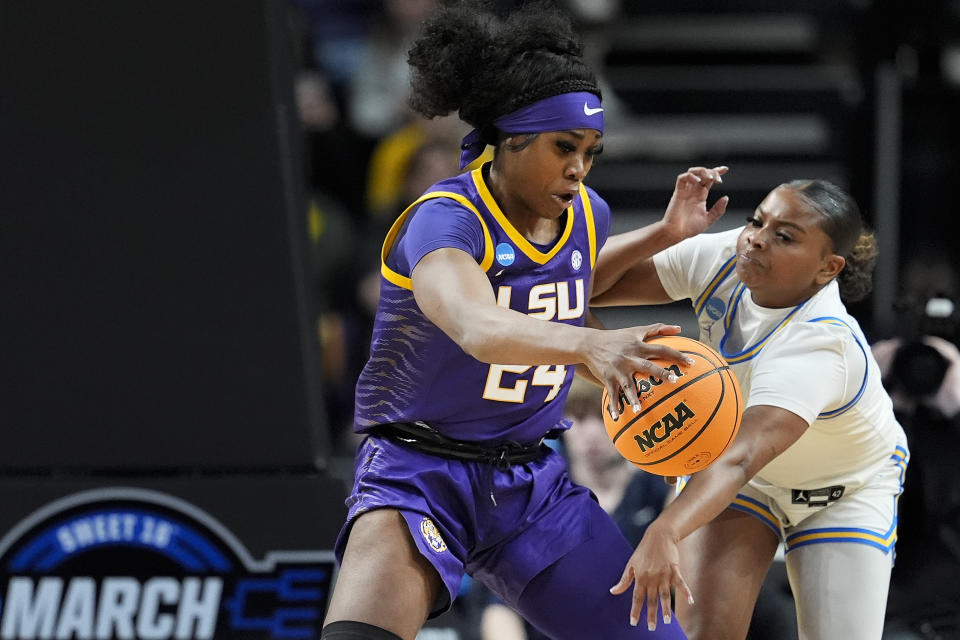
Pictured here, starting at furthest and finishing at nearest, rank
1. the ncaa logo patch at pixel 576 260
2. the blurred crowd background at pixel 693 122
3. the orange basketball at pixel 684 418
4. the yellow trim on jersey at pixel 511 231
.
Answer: the blurred crowd background at pixel 693 122, the ncaa logo patch at pixel 576 260, the yellow trim on jersey at pixel 511 231, the orange basketball at pixel 684 418

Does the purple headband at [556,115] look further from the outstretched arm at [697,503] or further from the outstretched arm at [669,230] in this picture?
Answer: the outstretched arm at [697,503]

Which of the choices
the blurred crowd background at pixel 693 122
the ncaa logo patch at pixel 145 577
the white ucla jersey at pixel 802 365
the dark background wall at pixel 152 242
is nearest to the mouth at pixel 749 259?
the white ucla jersey at pixel 802 365

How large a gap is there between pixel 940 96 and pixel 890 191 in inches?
26.6

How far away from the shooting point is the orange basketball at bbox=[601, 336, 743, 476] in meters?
3.14

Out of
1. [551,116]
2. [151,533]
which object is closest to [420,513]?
[551,116]

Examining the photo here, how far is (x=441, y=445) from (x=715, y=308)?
0.99 m

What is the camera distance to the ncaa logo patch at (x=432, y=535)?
129 inches

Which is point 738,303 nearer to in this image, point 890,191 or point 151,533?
point 151,533

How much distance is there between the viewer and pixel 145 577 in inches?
193

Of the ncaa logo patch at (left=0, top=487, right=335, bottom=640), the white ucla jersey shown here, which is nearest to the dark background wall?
the ncaa logo patch at (left=0, top=487, right=335, bottom=640)

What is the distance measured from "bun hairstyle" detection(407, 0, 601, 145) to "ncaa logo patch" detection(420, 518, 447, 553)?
3.28 feet

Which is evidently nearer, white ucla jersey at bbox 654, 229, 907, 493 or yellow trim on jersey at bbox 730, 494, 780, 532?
white ucla jersey at bbox 654, 229, 907, 493

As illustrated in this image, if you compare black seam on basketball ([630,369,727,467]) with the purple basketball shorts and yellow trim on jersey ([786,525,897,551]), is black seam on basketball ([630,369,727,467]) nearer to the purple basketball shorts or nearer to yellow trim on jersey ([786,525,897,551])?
the purple basketball shorts

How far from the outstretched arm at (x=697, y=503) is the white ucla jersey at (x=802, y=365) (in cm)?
6
